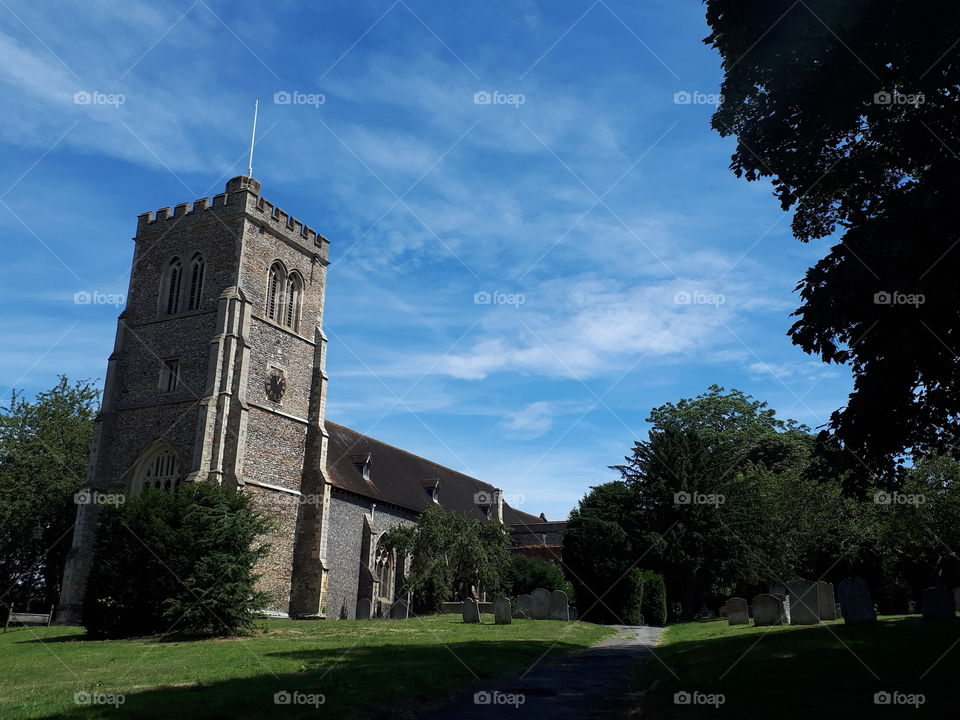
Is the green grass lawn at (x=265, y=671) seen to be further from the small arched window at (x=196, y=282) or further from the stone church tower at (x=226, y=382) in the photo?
the small arched window at (x=196, y=282)

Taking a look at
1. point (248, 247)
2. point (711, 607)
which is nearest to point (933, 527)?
point (711, 607)

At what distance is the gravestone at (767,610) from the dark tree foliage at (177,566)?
43.1 feet

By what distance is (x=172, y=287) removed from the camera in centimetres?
3222

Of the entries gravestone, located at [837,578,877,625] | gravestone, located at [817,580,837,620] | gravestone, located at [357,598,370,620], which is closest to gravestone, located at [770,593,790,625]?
gravestone, located at [817,580,837,620]

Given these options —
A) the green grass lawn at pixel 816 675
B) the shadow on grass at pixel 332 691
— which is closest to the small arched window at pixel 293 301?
the shadow on grass at pixel 332 691

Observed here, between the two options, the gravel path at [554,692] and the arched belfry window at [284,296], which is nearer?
the gravel path at [554,692]

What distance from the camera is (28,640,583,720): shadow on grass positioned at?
7.72 metres

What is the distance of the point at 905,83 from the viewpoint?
1159 centimetres

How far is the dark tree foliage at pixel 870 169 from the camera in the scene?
1055cm
